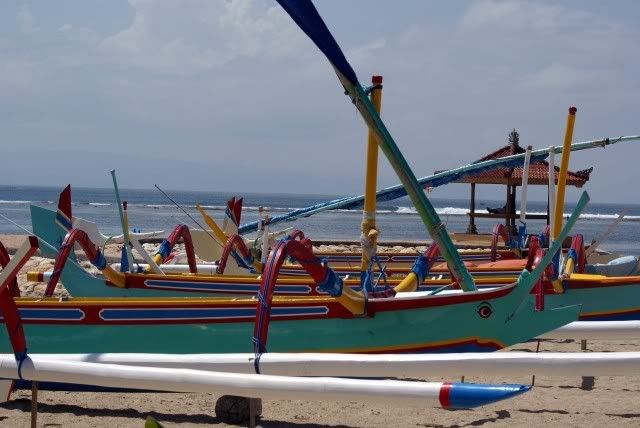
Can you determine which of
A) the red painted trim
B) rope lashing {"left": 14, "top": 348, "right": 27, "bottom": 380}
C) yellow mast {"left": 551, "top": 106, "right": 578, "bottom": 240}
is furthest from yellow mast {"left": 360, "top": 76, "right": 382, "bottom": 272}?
the red painted trim

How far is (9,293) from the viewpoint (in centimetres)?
585

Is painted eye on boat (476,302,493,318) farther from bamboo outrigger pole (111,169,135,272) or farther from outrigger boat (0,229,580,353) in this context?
bamboo outrigger pole (111,169,135,272)

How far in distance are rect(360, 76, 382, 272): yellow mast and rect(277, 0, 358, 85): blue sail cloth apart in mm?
961

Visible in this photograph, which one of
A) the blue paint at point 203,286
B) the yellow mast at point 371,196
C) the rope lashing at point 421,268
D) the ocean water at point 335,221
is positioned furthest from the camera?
the ocean water at point 335,221

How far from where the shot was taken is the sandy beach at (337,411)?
21.4 feet

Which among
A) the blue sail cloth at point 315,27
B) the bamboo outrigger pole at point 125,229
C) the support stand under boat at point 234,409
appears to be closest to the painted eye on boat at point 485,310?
the support stand under boat at point 234,409

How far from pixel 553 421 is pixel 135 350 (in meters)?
3.26

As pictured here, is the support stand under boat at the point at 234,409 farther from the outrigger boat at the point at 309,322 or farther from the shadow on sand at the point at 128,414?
the outrigger boat at the point at 309,322

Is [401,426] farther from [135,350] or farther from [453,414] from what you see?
[135,350]

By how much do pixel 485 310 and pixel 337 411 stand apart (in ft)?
4.41

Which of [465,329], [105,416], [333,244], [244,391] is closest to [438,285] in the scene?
[465,329]

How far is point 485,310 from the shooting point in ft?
22.4

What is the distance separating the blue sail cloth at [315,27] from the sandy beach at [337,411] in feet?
8.05

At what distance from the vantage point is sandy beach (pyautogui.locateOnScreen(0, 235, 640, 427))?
6.53m
